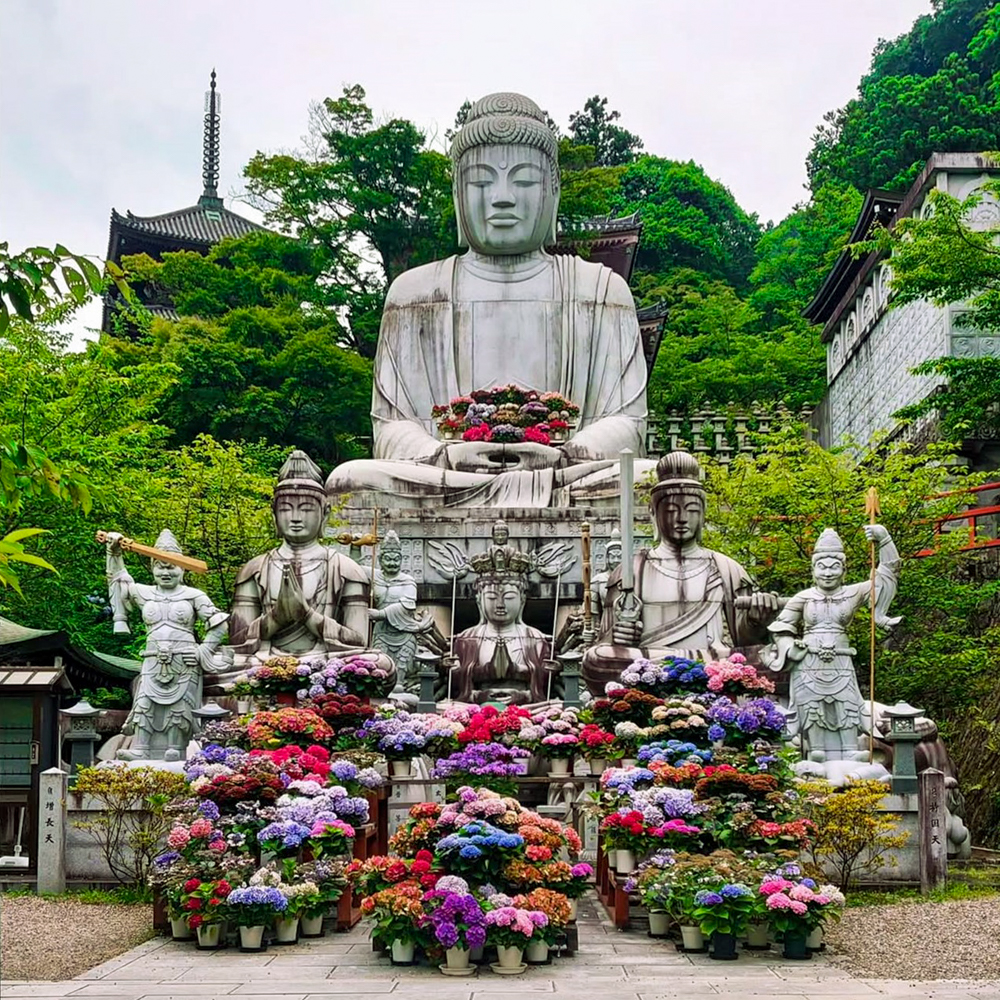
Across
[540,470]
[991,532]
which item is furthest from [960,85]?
[540,470]

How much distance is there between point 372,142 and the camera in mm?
29375

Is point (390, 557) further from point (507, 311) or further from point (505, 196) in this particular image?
point (505, 196)

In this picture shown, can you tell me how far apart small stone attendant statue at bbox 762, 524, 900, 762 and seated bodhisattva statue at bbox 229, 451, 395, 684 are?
3.29 metres

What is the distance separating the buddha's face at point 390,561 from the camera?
1294cm

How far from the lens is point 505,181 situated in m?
18.2

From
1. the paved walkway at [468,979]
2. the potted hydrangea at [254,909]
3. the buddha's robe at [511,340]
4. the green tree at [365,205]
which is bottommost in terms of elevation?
the paved walkway at [468,979]

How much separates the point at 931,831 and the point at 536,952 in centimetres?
368

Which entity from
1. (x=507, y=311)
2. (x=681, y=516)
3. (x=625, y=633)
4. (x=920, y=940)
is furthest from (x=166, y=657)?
(x=507, y=311)

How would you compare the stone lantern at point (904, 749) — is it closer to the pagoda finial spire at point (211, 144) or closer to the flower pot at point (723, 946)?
the flower pot at point (723, 946)

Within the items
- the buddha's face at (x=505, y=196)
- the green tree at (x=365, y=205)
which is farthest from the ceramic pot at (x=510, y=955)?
the green tree at (x=365, y=205)

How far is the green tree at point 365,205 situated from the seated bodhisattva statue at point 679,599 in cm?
1731

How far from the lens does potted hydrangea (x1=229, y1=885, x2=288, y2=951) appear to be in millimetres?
7641

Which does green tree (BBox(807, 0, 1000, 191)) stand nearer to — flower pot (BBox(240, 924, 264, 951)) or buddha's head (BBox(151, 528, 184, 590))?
buddha's head (BBox(151, 528, 184, 590))

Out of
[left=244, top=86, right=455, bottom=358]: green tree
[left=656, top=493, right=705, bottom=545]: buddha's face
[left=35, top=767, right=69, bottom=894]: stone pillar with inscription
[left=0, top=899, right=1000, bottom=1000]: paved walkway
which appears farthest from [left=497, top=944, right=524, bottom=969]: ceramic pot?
[left=244, top=86, right=455, bottom=358]: green tree
